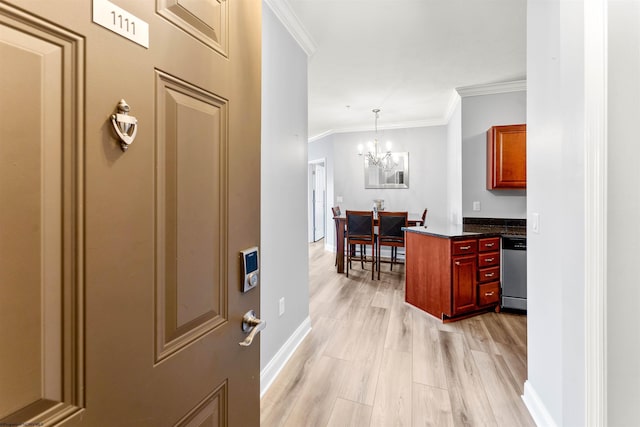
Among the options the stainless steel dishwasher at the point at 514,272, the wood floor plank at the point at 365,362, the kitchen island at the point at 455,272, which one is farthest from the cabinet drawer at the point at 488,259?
the wood floor plank at the point at 365,362

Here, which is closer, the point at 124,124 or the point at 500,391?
the point at 124,124

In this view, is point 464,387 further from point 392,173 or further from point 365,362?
point 392,173

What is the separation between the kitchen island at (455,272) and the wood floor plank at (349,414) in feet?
5.00

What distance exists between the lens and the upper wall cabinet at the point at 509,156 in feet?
10.4

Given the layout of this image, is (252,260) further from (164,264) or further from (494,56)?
(494,56)

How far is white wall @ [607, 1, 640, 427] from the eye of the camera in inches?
30.9

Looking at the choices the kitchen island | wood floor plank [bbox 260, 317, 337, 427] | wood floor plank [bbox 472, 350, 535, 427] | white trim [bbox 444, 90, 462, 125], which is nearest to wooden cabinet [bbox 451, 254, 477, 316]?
the kitchen island

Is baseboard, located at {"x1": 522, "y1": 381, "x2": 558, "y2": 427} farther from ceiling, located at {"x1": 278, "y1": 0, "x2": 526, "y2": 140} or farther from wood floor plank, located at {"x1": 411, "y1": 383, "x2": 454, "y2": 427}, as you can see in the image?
ceiling, located at {"x1": 278, "y1": 0, "x2": 526, "y2": 140}

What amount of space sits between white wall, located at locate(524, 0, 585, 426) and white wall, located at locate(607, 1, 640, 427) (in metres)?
0.07

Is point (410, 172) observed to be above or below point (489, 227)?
above

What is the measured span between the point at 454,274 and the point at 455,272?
0.08ft

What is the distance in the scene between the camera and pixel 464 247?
286 centimetres

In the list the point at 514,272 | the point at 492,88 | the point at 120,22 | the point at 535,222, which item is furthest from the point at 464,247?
the point at 120,22

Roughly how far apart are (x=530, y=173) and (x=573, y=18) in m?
0.95
